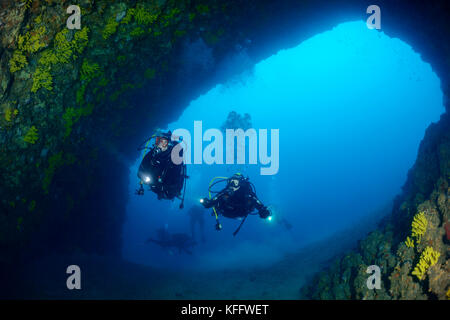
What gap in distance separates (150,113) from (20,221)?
6.39 meters

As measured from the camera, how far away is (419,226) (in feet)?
16.9

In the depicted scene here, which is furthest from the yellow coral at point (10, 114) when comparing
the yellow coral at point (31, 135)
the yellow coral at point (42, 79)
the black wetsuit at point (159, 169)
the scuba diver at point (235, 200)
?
the scuba diver at point (235, 200)

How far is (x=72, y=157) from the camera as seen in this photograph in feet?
23.8

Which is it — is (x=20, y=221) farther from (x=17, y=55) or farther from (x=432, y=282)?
(x=432, y=282)

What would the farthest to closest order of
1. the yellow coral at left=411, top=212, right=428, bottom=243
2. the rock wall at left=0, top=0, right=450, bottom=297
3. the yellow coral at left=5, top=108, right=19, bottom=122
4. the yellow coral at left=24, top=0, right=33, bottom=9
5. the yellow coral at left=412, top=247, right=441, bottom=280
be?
the yellow coral at left=411, top=212, right=428, bottom=243 → the rock wall at left=0, top=0, right=450, bottom=297 → the yellow coral at left=5, top=108, right=19, bottom=122 → the yellow coral at left=412, top=247, right=441, bottom=280 → the yellow coral at left=24, top=0, right=33, bottom=9

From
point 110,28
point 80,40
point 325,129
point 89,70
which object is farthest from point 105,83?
point 325,129

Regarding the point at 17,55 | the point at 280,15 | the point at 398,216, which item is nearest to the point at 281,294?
the point at 398,216

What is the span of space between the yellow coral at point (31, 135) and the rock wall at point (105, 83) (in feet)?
0.07

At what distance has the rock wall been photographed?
4879mm

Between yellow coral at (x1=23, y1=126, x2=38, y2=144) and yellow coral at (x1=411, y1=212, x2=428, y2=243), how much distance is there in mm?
8912

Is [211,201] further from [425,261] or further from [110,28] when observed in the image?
[110,28]

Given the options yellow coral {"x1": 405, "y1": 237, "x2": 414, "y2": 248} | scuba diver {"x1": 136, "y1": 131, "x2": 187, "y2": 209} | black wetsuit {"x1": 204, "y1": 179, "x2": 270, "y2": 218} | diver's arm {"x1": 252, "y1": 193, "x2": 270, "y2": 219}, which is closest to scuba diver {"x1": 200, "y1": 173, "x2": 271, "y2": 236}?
black wetsuit {"x1": 204, "y1": 179, "x2": 270, "y2": 218}

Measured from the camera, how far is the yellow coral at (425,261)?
4434mm

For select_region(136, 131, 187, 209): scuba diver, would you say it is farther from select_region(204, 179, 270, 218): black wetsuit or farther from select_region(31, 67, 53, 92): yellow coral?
select_region(31, 67, 53, 92): yellow coral
